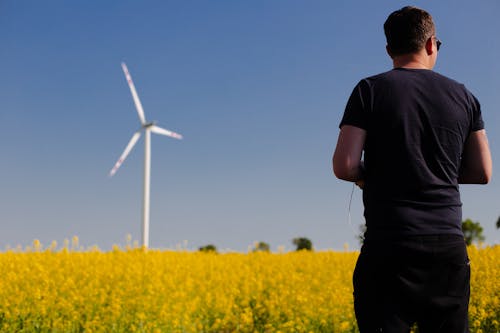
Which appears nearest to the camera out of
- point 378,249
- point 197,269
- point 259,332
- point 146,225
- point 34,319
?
point 378,249

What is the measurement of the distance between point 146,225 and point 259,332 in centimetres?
917

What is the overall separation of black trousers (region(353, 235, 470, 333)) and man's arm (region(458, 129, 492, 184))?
1.31 ft

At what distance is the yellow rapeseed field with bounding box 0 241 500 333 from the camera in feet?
26.2

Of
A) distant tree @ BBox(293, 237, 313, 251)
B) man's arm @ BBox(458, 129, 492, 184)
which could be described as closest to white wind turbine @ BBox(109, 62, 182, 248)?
distant tree @ BBox(293, 237, 313, 251)

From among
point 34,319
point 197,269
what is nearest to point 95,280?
point 34,319

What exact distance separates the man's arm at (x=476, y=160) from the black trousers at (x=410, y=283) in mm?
398

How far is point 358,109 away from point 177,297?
683cm

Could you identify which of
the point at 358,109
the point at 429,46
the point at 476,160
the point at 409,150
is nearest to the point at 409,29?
the point at 429,46

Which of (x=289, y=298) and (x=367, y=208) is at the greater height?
(x=367, y=208)

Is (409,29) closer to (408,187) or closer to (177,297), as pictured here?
(408,187)

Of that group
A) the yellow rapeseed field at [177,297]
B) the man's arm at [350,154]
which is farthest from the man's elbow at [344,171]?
the yellow rapeseed field at [177,297]

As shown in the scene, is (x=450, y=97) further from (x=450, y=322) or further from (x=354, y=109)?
(x=450, y=322)

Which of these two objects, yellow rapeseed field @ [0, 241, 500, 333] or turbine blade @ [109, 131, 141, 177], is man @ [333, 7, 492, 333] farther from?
turbine blade @ [109, 131, 141, 177]

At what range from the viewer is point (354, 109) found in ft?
7.69
